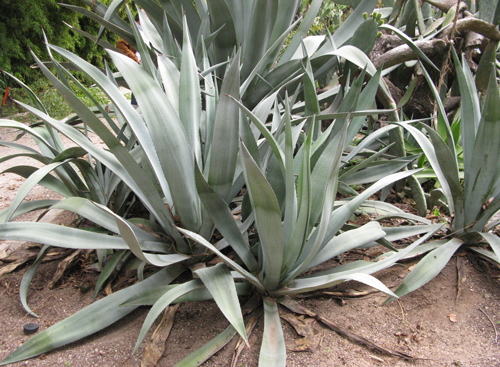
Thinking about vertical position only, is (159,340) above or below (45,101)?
above

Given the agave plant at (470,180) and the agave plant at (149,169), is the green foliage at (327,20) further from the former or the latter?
the agave plant at (149,169)

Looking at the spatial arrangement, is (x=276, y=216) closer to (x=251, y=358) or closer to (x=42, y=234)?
(x=251, y=358)

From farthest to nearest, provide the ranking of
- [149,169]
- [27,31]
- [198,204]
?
[27,31], [149,169], [198,204]

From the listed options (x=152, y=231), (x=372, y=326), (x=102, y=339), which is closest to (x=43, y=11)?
(x=152, y=231)

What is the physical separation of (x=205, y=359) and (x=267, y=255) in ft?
1.14

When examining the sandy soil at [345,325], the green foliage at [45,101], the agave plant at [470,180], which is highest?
the agave plant at [470,180]

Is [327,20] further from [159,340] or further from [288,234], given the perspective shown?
[159,340]

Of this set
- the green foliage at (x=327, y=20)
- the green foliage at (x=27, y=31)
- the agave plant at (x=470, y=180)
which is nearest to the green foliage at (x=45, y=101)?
the green foliage at (x=27, y=31)

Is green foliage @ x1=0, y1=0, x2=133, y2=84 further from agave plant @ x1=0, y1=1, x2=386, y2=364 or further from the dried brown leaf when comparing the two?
the dried brown leaf

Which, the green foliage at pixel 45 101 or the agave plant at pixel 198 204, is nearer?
the agave plant at pixel 198 204

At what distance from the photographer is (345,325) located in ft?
3.80

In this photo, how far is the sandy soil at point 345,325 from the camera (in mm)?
1038

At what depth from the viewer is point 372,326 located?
1163mm

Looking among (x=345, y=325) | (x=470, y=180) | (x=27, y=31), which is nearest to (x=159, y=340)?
(x=345, y=325)
